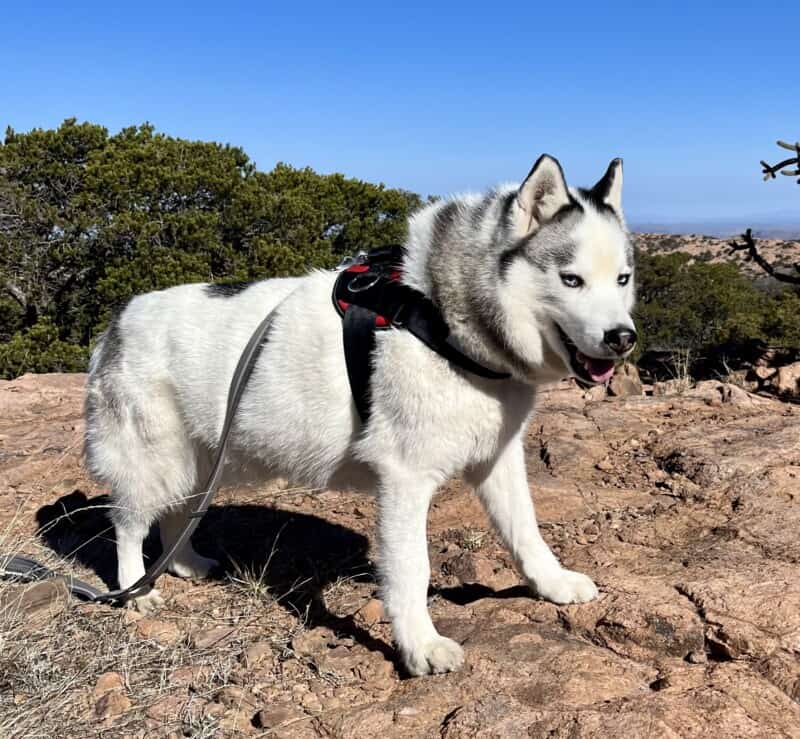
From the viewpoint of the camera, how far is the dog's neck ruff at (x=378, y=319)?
115 inches

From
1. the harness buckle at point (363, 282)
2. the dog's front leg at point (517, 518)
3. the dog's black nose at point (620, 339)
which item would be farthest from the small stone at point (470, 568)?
the dog's black nose at point (620, 339)

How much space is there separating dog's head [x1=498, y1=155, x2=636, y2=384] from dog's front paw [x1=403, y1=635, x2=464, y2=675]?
3.54 ft

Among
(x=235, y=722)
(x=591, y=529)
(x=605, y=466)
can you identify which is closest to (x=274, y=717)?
(x=235, y=722)

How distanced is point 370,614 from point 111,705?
1.14 meters

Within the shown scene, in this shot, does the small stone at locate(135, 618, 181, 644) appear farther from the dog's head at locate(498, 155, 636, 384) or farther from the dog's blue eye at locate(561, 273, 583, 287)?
the dog's blue eye at locate(561, 273, 583, 287)

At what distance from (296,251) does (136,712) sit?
38.9 ft

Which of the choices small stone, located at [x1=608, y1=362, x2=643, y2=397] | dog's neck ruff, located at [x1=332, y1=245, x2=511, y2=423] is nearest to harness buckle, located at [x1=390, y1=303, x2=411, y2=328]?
dog's neck ruff, located at [x1=332, y1=245, x2=511, y2=423]

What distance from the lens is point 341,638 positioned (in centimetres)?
333

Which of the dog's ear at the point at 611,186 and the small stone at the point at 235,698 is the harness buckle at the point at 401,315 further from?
the small stone at the point at 235,698

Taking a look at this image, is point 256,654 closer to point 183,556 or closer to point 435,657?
point 435,657

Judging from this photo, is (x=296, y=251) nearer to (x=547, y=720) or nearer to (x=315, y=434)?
(x=315, y=434)

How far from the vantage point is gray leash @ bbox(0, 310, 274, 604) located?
3.29 m

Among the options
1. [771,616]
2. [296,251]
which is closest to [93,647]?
[771,616]

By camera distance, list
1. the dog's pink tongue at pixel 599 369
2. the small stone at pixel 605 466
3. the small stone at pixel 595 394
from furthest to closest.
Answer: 1. the small stone at pixel 595 394
2. the small stone at pixel 605 466
3. the dog's pink tongue at pixel 599 369
